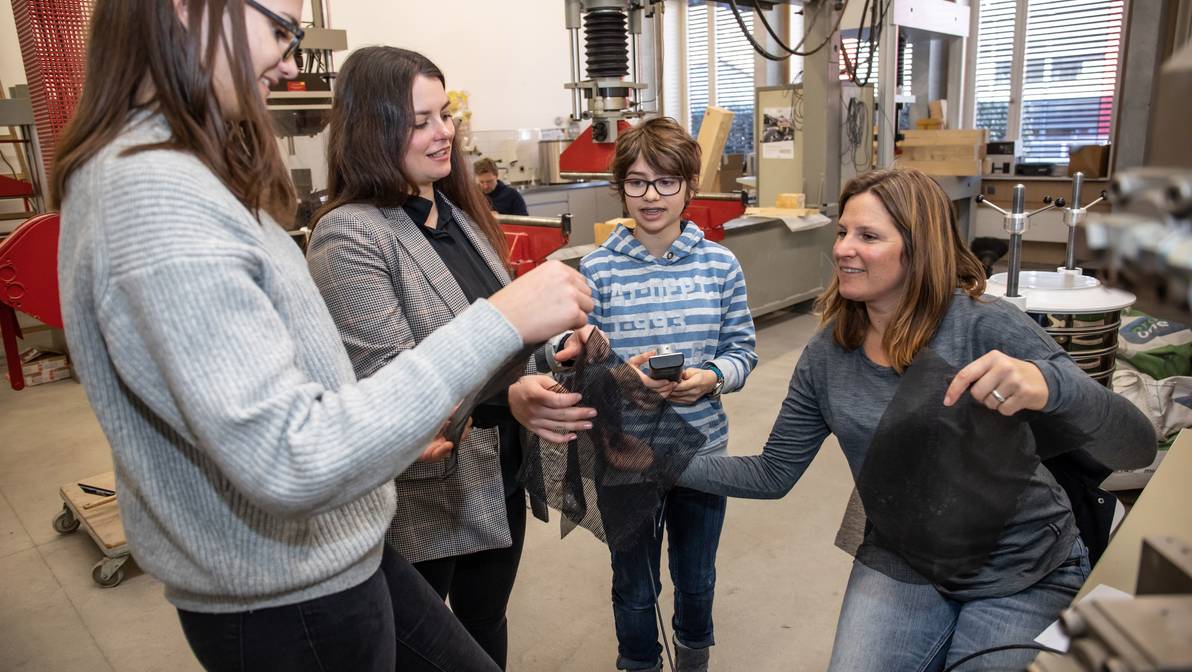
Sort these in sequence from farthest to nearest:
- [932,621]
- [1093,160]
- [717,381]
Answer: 1. [1093,160]
2. [717,381]
3. [932,621]

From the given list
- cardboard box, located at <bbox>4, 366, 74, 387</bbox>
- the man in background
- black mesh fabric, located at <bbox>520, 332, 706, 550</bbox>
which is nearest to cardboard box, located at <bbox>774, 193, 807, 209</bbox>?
the man in background

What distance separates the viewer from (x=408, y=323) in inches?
48.9

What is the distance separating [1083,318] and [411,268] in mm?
1672

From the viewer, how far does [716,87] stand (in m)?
7.62

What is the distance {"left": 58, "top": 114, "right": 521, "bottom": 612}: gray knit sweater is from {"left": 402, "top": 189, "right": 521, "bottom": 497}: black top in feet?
1.74

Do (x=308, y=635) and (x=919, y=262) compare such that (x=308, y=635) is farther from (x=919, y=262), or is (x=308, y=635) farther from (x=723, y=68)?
(x=723, y=68)

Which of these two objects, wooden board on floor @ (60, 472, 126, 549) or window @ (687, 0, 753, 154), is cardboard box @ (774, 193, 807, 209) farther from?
wooden board on floor @ (60, 472, 126, 549)

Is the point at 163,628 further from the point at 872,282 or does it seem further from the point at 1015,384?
the point at 1015,384

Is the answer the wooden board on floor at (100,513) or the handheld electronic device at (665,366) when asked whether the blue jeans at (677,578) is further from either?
the wooden board on floor at (100,513)

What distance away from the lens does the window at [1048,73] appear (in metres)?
5.85

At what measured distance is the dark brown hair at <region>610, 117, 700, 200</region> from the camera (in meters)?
1.68

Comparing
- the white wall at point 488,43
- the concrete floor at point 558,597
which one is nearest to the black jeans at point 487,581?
the concrete floor at point 558,597

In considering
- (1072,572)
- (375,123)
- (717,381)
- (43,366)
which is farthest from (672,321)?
(43,366)

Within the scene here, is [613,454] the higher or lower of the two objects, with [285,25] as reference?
lower
